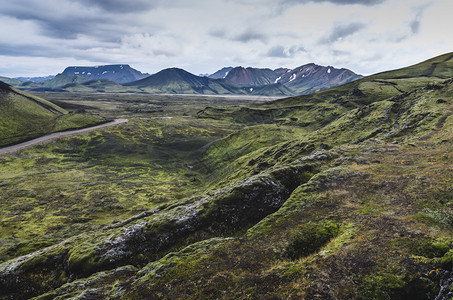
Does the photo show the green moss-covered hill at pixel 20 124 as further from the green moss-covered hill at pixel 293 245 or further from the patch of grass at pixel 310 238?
the patch of grass at pixel 310 238

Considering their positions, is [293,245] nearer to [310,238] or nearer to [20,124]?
[310,238]

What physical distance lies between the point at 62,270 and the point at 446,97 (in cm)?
12403

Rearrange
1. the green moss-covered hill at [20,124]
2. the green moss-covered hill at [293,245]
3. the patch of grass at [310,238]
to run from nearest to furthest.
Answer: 1. the green moss-covered hill at [293,245]
2. the patch of grass at [310,238]
3. the green moss-covered hill at [20,124]

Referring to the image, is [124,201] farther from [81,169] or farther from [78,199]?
[81,169]

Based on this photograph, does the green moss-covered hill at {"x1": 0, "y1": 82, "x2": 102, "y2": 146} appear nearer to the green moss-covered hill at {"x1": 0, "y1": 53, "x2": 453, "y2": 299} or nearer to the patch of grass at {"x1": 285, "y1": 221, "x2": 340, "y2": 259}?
the green moss-covered hill at {"x1": 0, "y1": 53, "x2": 453, "y2": 299}

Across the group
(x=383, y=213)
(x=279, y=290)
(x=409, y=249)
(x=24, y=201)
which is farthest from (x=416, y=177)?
(x=24, y=201)

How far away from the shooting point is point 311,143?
299 feet

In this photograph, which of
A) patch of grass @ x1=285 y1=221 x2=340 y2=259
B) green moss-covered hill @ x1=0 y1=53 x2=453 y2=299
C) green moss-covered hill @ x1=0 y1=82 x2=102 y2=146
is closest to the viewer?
green moss-covered hill @ x1=0 y1=53 x2=453 y2=299

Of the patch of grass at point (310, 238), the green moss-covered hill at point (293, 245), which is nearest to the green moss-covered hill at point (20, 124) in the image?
the green moss-covered hill at point (293, 245)

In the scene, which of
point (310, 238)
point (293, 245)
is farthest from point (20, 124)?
point (310, 238)

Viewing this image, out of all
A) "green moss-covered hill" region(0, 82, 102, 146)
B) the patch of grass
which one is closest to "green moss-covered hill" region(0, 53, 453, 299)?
the patch of grass

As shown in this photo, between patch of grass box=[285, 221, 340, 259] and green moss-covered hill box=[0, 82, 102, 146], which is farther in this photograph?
green moss-covered hill box=[0, 82, 102, 146]

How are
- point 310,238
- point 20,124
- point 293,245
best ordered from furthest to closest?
1. point 20,124
2. point 310,238
3. point 293,245

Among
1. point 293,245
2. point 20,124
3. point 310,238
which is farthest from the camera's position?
point 20,124
